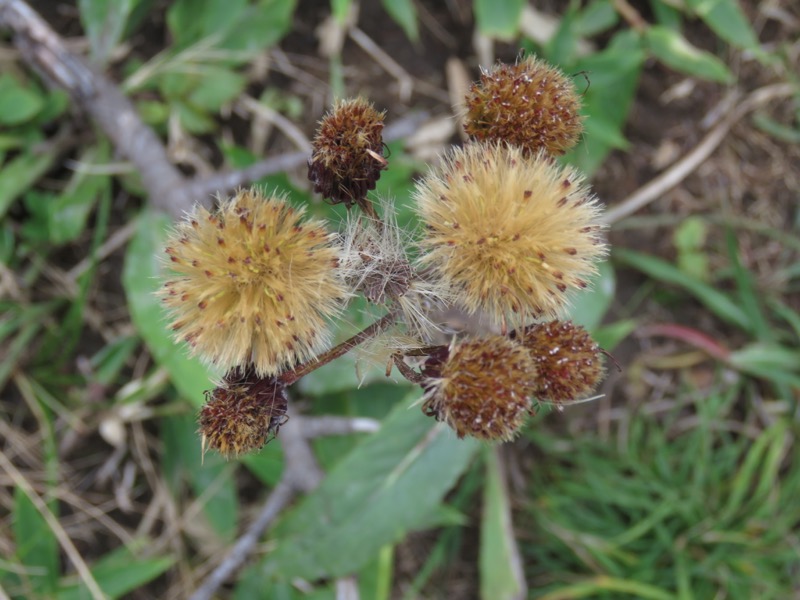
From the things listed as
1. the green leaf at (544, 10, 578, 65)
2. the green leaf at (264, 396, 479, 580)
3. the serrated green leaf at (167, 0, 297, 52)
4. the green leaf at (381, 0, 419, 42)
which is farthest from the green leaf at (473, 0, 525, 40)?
the green leaf at (264, 396, 479, 580)

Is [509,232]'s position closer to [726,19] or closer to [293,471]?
[293,471]

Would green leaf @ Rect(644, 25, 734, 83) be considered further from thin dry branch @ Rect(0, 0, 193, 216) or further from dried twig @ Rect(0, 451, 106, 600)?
dried twig @ Rect(0, 451, 106, 600)

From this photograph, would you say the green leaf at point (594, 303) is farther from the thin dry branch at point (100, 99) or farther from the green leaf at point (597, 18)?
the thin dry branch at point (100, 99)

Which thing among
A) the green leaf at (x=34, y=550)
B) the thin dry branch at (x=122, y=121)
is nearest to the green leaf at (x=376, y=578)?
the green leaf at (x=34, y=550)

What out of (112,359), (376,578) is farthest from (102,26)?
(376,578)

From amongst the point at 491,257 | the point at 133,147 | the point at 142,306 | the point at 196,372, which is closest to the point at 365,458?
the point at 196,372

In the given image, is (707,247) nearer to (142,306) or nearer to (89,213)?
(142,306)
